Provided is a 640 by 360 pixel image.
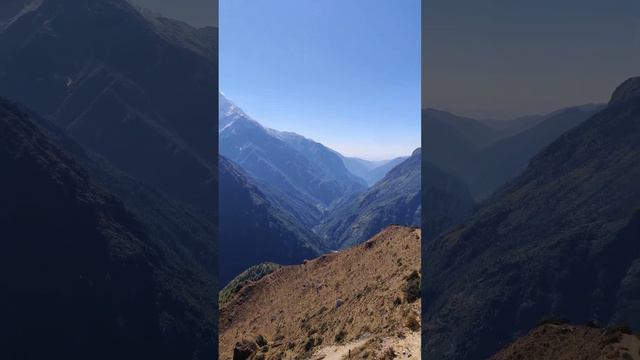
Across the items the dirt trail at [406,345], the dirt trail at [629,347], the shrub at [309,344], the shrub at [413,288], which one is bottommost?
the shrub at [309,344]

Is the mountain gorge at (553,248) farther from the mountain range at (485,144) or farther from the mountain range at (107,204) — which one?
the mountain range at (107,204)

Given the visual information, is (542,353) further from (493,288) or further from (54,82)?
(54,82)

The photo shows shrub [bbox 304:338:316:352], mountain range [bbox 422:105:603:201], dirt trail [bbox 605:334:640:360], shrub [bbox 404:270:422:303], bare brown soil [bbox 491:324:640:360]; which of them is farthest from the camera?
shrub [bbox 304:338:316:352]

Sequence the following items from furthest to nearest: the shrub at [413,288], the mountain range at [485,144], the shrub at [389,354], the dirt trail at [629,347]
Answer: the shrub at [413,288] → the shrub at [389,354] → the mountain range at [485,144] → the dirt trail at [629,347]

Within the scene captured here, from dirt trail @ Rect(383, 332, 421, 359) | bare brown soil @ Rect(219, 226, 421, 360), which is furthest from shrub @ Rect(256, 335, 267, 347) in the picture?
dirt trail @ Rect(383, 332, 421, 359)

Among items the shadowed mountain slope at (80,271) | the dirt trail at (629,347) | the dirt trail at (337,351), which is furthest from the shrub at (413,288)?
the dirt trail at (629,347)

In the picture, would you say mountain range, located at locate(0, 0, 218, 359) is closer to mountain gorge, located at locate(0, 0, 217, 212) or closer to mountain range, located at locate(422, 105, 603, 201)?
mountain gorge, located at locate(0, 0, 217, 212)

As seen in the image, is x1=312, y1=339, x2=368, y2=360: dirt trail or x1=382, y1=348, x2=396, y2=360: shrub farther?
x1=312, y1=339, x2=368, y2=360: dirt trail

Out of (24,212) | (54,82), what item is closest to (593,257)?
(24,212)
